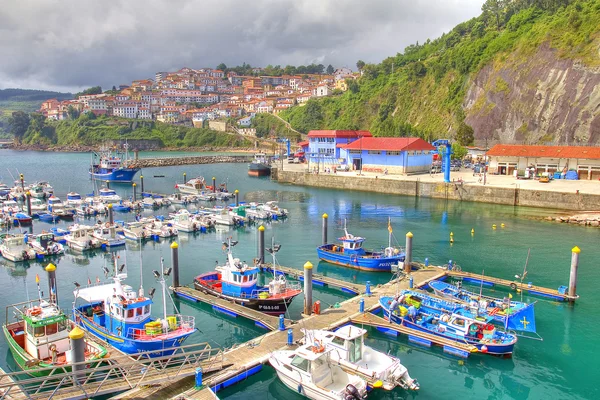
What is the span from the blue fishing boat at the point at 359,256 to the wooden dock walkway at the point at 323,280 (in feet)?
8.27

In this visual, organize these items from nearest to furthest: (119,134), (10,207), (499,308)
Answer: (499,308) < (10,207) < (119,134)

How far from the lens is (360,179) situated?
6762 cm

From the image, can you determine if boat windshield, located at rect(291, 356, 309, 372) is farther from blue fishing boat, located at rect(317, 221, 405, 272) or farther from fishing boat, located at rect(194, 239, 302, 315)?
blue fishing boat, located at rect(317, 221, 405, 272)

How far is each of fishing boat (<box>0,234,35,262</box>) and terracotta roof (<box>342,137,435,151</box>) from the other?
4841 centimetres

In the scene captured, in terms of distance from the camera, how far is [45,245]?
36875mm

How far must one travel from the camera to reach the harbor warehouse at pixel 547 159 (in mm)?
58500

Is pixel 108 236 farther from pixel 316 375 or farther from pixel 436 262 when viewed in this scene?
pixel 316 375

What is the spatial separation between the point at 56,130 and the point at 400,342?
662ft

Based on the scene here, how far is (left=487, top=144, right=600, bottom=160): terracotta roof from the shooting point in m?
58.5

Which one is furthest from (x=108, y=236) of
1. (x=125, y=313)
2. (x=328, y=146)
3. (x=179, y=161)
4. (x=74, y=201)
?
(x=179, y=161)

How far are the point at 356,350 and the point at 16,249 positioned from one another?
28.7 meters

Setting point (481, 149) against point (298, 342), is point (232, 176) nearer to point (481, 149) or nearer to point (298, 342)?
point (481, 149)

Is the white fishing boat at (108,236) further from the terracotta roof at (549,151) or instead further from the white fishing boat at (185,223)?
the terracotta roof at (549,151)

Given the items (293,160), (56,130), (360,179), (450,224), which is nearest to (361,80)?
(293,160)
